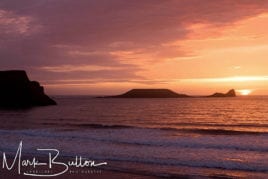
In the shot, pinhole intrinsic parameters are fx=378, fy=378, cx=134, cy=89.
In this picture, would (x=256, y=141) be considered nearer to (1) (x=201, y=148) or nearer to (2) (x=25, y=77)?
(1) (x=201, y=148)

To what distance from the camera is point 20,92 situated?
103375 millimetres

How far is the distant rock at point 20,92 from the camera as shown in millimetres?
101875

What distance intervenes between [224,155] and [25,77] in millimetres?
93570

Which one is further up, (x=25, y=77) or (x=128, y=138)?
(x=25, y=77)

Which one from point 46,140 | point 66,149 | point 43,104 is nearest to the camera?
point 66,149

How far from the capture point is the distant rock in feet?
334

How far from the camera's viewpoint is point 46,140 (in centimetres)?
2647

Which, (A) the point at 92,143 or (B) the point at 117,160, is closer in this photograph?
(B) the point at 117,160

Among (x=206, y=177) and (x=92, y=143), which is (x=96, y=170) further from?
(x=92, y=143)

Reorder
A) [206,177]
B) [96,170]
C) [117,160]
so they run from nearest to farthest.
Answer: [206,177] < [96,170] < [117,160]

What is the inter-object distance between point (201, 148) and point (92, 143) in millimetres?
7129

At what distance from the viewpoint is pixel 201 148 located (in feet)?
72.5

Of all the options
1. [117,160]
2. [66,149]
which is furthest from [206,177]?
[66,149]

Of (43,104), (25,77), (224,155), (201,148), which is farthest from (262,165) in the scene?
(25,77)
